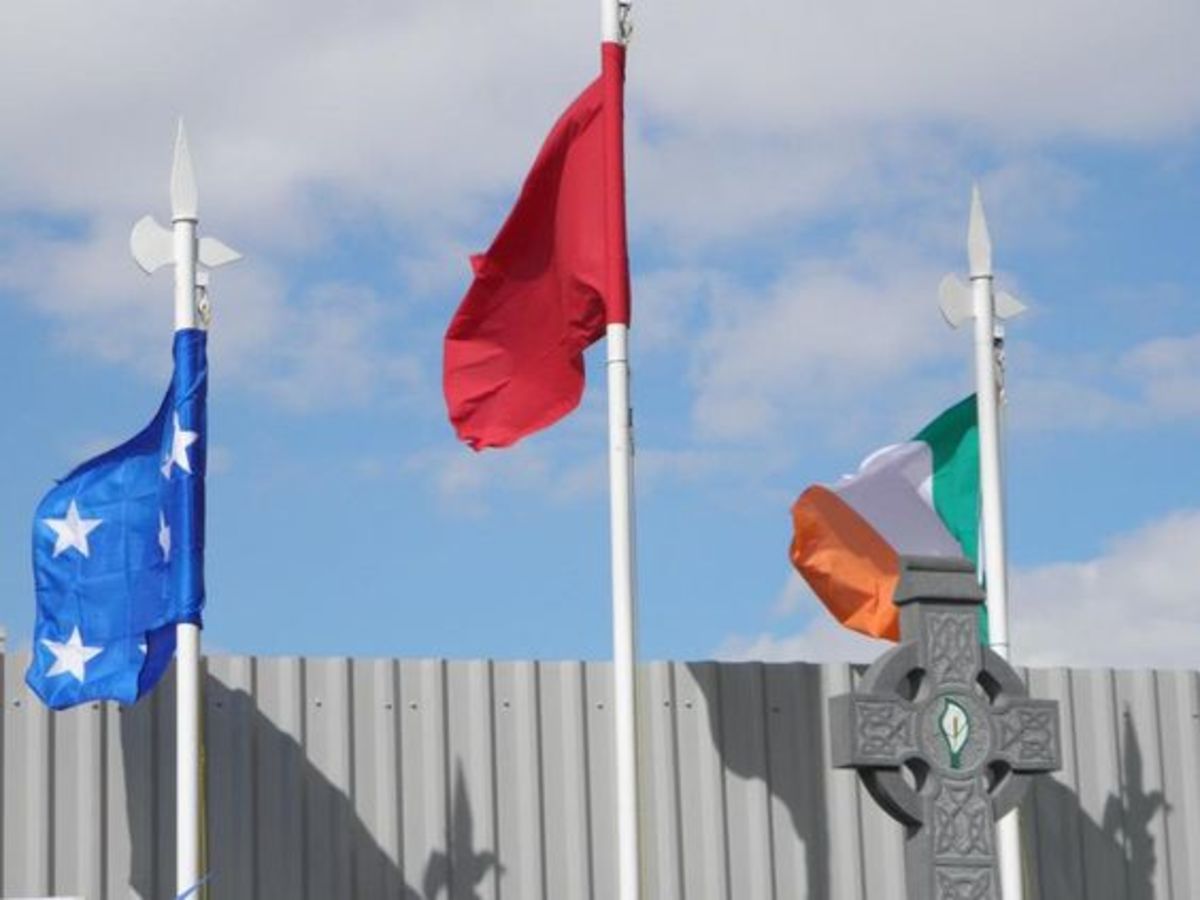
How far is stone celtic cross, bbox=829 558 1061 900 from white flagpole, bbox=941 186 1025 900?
8.79 ft

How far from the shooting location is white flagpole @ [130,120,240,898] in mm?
16531

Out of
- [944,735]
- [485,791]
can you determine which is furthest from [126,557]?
[944,735]

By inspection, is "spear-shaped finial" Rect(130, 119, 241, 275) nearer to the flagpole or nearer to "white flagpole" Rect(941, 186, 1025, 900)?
the flagpole

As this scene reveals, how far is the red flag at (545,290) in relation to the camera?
1758 centimetres

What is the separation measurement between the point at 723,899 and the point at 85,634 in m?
4.57

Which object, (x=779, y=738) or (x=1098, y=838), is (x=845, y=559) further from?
(x=1098, y=838)

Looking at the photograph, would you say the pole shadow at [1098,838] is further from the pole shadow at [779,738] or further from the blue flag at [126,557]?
the blue flag at [126,557]

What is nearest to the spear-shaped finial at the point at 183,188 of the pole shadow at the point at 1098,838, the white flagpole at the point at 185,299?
the white flagpole at the point at 185,299

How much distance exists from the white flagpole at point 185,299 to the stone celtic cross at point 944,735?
364cm

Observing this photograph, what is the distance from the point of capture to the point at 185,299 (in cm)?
1698

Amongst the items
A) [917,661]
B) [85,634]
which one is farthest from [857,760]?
[85,634]

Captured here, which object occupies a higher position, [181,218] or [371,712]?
[181,218]

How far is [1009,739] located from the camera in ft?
53.1

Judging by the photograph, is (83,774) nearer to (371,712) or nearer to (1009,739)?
(371,712)
